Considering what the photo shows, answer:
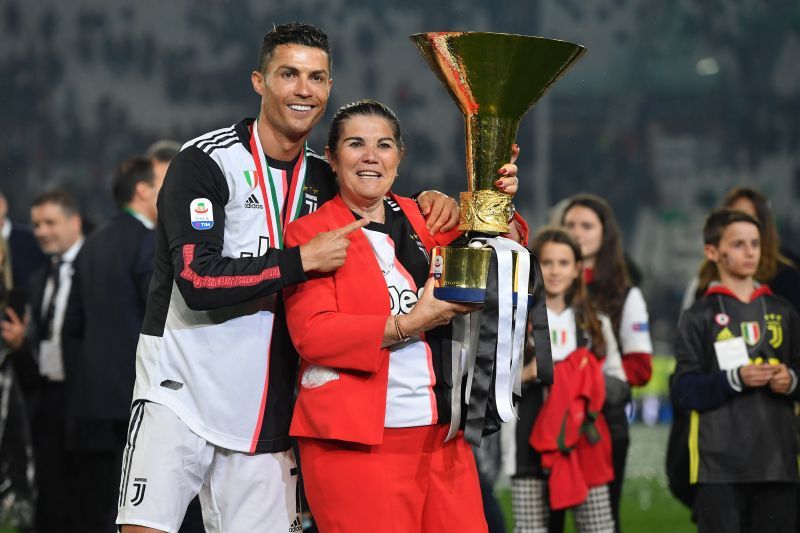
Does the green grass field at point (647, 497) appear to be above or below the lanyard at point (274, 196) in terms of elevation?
below

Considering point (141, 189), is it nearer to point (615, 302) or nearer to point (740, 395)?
point (615, 302)


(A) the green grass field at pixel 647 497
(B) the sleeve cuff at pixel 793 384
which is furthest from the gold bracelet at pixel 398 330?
(A) the green grass field at pixel 647 497

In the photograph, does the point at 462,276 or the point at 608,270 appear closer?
the point at 462,276

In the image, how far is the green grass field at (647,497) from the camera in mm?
6500

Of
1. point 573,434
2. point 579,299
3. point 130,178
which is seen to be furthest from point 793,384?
point 130,178

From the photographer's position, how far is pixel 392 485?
2762mm

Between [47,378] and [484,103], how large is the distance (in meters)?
3.62

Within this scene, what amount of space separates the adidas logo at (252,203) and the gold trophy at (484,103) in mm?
514

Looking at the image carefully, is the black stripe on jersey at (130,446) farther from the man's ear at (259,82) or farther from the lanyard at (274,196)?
the man's ear at (259,82)

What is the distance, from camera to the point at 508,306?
2.80 m

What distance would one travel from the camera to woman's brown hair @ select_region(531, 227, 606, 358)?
4520 mm

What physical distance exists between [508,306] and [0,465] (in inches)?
141

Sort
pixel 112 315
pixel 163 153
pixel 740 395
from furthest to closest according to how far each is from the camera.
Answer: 1. pixel 163 153
2. pixel 112 315
3. pixel 740 395

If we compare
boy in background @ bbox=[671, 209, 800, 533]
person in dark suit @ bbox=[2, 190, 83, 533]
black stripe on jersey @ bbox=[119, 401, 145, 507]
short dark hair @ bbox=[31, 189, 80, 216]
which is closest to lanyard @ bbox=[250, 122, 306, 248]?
black stripe on jersey @ bbox=[119, 401, 145, 507]
